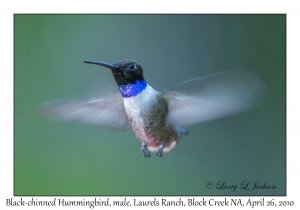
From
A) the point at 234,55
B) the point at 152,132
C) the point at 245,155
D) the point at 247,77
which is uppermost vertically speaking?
the point at 234,55

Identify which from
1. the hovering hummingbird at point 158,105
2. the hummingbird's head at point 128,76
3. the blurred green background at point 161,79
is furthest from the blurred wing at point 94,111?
the blurred green background at point 161,79

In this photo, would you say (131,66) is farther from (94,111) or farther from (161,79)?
A: (161,79)

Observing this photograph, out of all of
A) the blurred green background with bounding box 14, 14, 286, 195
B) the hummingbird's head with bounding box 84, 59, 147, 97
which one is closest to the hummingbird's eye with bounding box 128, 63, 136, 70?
the hummingbird's head with bounding box 84, 59, 147, 97

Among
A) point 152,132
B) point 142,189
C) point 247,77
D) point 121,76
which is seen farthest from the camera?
point 142,189

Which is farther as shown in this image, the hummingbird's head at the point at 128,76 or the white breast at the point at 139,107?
the white breast at the point at 139,107

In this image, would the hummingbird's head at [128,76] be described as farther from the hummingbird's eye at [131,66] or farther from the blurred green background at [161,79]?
the blurred green background at [161,79]

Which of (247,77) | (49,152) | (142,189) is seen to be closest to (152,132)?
(247,77)

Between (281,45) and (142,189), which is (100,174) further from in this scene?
(281,45)

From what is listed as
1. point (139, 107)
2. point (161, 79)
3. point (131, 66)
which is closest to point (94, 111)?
point (139, 107)
